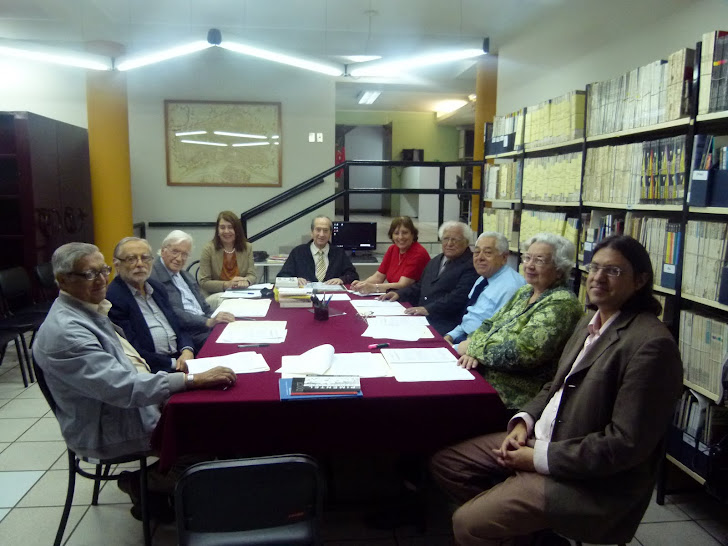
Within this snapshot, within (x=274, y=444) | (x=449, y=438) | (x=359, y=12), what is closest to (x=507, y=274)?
(x=449, y=438)

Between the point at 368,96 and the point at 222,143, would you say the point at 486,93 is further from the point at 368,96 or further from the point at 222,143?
the point at 368,96

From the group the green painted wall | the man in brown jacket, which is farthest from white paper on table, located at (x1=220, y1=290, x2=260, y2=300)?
the green painted wall

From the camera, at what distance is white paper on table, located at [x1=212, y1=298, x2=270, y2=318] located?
314 cm

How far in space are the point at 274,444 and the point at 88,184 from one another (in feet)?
18.1

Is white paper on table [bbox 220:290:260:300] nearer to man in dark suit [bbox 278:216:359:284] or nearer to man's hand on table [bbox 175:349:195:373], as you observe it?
man in dark suit [bbox 278:216:359:284]

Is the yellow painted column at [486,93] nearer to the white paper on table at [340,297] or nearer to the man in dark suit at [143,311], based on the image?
the white paper on table at [340,297]

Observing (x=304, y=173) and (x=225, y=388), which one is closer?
(x=225, y=388)

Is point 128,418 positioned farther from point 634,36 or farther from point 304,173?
point 304,173

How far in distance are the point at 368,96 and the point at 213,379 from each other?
30.4ft

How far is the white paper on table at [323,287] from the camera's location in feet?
12.7

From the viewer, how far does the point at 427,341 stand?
8.48 ft

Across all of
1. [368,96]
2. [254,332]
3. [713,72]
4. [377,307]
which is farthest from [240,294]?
[368,96]

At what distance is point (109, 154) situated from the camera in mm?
6188

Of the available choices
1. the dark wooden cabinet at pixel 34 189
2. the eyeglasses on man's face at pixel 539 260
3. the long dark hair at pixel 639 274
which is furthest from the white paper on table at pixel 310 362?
the dark wooden cabinet at pixel 34 189
